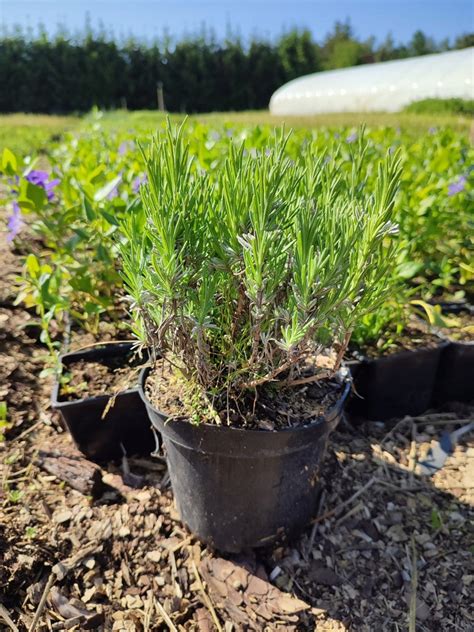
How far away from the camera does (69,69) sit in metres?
28.5

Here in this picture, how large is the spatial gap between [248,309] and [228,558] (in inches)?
27.7

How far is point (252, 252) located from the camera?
968 millimetres

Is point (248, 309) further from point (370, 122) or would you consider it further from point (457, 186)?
point (370, 122)

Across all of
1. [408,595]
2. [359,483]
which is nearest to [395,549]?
[408,595]

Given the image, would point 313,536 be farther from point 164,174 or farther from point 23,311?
point 23,311

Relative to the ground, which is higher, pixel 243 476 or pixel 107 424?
pixel 243 476

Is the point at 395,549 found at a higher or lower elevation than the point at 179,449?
lower

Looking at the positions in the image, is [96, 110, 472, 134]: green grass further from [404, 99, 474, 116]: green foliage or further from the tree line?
the tree line

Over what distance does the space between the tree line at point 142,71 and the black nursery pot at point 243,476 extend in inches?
1172

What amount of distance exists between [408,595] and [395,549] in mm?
137

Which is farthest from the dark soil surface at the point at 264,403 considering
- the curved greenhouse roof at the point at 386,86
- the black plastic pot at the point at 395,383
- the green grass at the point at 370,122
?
the curved greenhouse roof at the point at 386,86

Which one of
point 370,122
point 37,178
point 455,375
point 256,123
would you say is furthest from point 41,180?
point 370,122

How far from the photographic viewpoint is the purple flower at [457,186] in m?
2.38

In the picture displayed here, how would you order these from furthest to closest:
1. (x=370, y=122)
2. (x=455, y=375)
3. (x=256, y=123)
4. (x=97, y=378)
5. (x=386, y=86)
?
(x=386, y=86) < (x=370, y=122) < (x=256, y=123) < (x=455, y=375) < (x=97, y=378)
